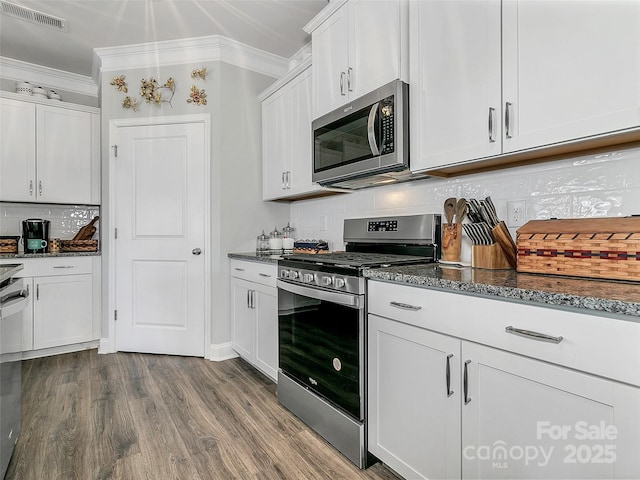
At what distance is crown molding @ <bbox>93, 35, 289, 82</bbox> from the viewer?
10.1 ft

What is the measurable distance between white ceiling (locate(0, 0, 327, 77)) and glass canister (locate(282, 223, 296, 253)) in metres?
1.63

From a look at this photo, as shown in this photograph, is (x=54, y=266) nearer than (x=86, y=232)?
Yes

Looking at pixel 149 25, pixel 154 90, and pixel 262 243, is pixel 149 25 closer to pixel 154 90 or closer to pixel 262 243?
pixel 154 90

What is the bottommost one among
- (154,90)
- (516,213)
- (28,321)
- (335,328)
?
(28,321)

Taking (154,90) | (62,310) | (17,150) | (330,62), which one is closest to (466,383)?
(330,62)

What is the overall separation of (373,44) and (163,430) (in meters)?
2.39

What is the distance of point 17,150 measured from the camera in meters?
3.21

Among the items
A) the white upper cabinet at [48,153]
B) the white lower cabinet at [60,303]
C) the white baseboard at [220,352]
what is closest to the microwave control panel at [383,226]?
the white baseboard at [220,352]

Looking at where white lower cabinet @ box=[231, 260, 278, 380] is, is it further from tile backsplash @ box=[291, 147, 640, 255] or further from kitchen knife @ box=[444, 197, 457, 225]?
kitchen knife @ box=[444, 197, 457, 225]

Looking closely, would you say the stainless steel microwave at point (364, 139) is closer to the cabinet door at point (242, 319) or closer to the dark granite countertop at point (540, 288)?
the dark granite countertop at point (540, 288)

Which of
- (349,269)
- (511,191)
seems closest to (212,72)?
(349,269)

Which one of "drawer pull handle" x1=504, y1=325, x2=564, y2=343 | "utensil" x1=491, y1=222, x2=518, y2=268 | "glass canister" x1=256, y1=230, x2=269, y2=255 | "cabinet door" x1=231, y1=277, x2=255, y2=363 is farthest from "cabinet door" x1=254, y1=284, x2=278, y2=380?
"drawer pull handle" x1=504, y1=325, x2=564, y2=343

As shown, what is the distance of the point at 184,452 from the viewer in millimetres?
1749

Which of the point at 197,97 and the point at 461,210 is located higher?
the point at 197,97
